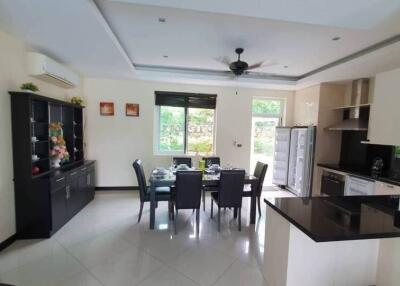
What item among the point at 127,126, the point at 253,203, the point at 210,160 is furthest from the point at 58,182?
the point at 253,203

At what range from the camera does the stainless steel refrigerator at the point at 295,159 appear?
4.64m

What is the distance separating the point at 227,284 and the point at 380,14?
117 inches

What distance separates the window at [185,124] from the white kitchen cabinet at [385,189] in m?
3.33

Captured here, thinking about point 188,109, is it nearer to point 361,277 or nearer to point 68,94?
point 68,94

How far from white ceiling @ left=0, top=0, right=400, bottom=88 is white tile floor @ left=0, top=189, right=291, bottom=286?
2620mm

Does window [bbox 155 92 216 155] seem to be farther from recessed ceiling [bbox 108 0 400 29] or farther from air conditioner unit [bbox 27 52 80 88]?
recessed ceiling [bbox 108 0 400 29]

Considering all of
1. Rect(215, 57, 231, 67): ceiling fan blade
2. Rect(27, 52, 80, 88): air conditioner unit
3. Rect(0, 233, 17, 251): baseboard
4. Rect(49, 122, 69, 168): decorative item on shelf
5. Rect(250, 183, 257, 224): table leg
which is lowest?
Rect(0, 233, 17, 251): baseboard

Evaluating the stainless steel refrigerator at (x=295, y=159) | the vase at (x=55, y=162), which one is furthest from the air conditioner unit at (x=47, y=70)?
the stainless steel refrigerator at (x=295, y=159)

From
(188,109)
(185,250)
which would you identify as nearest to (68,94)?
(188,109)

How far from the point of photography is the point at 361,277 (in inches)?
64.5

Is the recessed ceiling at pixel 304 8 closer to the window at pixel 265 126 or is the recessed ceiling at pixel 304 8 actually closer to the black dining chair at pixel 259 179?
the black dining chair at pixel 259 179

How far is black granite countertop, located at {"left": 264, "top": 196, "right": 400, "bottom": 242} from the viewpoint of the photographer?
51.1 inches

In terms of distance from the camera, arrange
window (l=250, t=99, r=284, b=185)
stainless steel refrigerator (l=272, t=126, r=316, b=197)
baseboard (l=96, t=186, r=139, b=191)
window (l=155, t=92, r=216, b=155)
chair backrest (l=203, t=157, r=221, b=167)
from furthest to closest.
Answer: window (l=250, t=99, r=284, b=185) → window (l=155, t=92, r=216, b=155) → baseboard (l=96, t=186, r=139, b=191) → stainless steel refrigerator (l=272, t=126, r=316, b=197) → chair backrest (l=203, t=157, r=221, b=167)

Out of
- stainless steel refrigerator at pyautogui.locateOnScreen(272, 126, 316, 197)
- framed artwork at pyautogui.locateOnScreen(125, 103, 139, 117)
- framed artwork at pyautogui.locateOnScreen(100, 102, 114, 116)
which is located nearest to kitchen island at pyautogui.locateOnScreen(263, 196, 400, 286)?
stainless steel refrigerator at pyautogui.locateOnScreen(272, 126, 316, 197)
